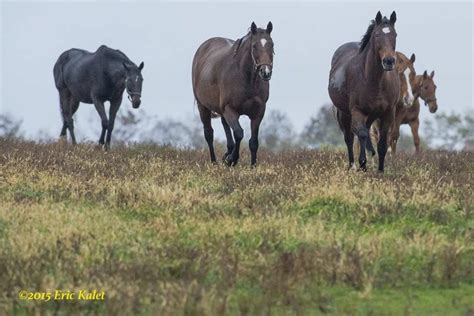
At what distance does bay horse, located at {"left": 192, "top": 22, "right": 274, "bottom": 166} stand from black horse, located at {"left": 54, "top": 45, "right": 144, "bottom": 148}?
4.42 m

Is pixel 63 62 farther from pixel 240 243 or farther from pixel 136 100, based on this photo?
pixel 240 243

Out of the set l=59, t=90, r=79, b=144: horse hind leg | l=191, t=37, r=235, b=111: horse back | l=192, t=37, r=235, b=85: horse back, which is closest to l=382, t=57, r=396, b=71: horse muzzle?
l=191, t=37, r=235, b=111: horse back

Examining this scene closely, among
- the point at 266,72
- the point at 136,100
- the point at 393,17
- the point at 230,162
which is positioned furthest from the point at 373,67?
the point at 136,100

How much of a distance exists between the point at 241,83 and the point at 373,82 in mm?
2234

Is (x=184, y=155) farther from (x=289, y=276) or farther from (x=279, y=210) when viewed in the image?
(x=289, y=276)

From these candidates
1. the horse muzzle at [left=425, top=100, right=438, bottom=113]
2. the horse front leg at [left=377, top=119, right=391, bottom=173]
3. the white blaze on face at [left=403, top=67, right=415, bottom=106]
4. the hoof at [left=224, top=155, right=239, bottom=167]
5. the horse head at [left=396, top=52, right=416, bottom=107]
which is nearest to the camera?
the horse front leg at [left=377, top=119, right=391, bottom=173]

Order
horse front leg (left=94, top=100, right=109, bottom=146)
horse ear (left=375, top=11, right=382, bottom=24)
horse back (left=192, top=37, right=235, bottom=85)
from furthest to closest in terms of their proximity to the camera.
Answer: horse front leg (left=94, top=100, right=109, bottom=146), horse back (left=192, top=37, right=235, bottom=85), horse ear (left=375, top=11, right=382, bottom=24)

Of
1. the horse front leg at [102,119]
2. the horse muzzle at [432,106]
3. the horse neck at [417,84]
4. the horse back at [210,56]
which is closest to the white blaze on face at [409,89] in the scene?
the horse back at [210,56]

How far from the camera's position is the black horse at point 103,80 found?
893 inches

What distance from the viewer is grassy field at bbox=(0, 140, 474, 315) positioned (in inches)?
321

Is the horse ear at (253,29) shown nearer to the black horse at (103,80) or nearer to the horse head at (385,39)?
the horse head at (385,39)

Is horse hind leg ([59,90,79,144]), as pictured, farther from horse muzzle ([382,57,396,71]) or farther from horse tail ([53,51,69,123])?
horse muzzle ([382,57,396,71])

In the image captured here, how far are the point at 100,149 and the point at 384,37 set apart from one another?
6.67 m

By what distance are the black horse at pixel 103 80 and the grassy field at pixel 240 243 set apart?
28.3 feet
